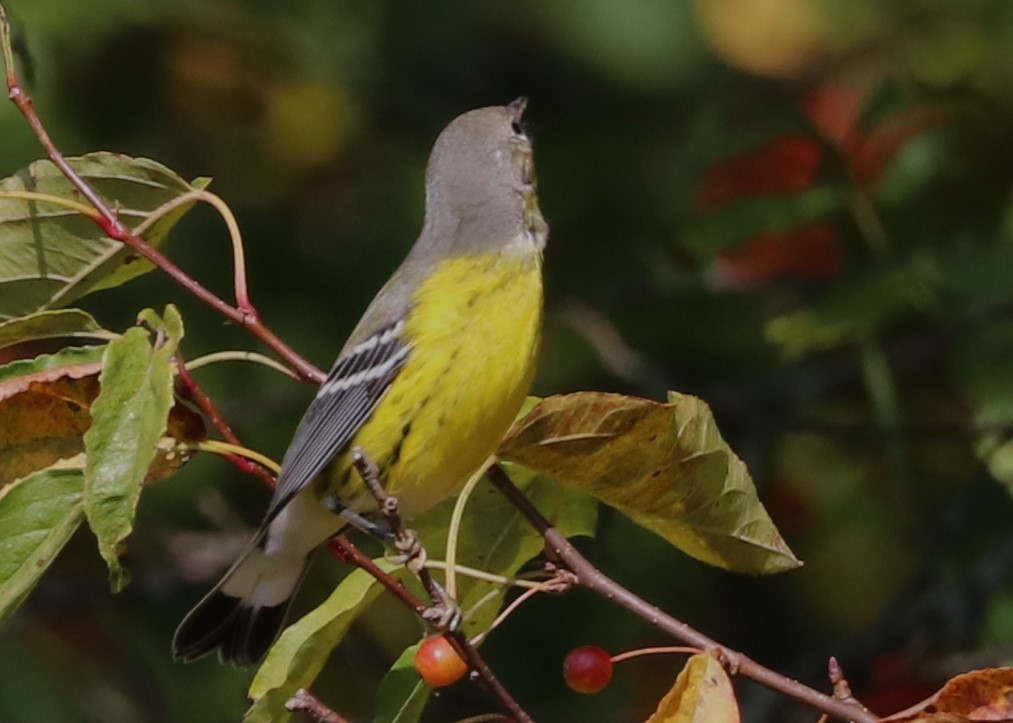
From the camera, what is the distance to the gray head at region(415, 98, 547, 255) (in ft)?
10.1

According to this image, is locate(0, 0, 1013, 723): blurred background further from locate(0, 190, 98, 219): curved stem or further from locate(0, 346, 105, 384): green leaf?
locate(0, 346, 105, 384): green leaf

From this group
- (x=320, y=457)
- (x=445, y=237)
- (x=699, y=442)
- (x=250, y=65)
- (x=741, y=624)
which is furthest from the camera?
(x=250, y=65)

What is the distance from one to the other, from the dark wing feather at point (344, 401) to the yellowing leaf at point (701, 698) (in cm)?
90

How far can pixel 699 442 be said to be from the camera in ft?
7.13

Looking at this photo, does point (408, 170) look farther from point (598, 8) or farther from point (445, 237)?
point (445, 237)

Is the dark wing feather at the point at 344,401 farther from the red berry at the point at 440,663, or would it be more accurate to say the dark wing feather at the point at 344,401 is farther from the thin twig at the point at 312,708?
the thin twig at the point at 312,708

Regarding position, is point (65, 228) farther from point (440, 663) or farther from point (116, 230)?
point (440, 663)

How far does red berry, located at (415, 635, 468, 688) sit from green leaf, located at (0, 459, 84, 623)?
1.56 ft

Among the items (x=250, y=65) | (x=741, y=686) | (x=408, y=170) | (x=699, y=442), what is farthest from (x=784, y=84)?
(x=699, y=442)

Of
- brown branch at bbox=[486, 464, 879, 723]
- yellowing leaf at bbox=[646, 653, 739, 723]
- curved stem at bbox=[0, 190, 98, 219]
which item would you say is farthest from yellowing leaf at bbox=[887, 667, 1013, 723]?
curved stem at bbox=[0, 190, 98, 219]

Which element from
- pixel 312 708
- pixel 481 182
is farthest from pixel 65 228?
pixel 481 182

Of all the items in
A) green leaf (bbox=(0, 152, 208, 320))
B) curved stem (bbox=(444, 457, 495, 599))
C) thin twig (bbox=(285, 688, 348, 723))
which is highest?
green leaf (bbox=(0, 152, 208, 320))

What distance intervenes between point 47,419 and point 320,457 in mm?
618

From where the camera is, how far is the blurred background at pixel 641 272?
3.82 metres
